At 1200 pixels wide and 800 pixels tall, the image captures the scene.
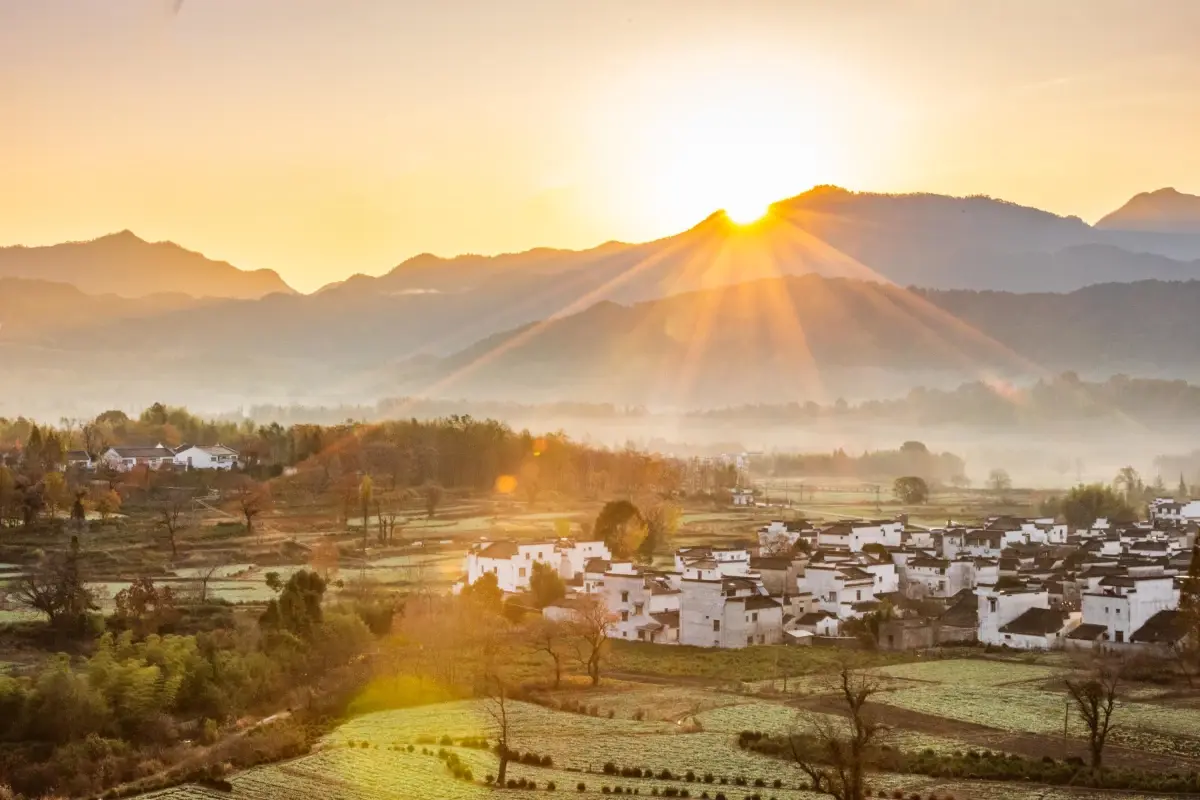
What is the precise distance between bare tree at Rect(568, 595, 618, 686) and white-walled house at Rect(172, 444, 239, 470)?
1361 inches

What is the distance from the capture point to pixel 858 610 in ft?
157

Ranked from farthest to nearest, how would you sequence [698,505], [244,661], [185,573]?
[698,505]
[185,573]
[244,661]

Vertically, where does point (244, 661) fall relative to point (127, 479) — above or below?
below

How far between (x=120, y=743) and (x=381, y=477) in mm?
46942

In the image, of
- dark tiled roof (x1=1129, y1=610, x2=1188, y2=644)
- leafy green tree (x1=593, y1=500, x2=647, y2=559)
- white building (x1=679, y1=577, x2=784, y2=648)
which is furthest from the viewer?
leafy green tree (x1=593, y1=500, x2=647, y2=559)

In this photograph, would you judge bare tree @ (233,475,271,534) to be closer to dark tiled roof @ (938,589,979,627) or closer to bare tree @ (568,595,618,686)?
bare tree @ (568,595,618,686)

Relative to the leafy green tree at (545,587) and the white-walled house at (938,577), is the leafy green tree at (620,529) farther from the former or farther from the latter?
the white-walled house at (938,577)

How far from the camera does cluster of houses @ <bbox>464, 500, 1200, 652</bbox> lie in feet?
138

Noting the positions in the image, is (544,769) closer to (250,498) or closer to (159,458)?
(250,498)

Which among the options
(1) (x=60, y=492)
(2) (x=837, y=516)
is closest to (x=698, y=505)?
(2) (x=837, y=516)

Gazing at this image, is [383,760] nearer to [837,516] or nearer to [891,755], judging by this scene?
[891,755]

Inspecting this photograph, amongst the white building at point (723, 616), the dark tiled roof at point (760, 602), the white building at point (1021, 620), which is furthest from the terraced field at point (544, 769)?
the white building at point (1021, 620)

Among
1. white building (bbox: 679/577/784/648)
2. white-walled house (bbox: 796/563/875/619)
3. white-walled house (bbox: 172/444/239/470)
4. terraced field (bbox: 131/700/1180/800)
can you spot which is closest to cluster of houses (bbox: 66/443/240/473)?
white-walled house (bbox: 172/444/239/470)

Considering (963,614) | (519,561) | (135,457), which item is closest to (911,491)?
(135,457)
